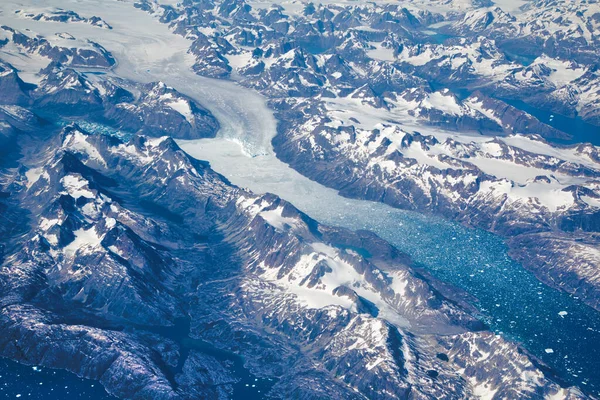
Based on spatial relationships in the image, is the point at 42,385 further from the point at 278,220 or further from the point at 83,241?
the point at 278,220

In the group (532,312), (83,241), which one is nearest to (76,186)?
(83,241)

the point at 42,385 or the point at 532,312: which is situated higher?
the point at 532,312

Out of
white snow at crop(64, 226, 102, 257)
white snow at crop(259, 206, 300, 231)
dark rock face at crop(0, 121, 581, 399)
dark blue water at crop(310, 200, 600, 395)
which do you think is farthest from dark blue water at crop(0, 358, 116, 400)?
dark blue water at crop(310, 200, 600, 395)

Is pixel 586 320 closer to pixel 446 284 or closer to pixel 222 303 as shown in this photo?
pixel 446 284

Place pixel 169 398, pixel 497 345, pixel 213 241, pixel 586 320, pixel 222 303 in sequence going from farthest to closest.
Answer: pixel 213 241 → pixel 586 320 → pixel 222 303 → pixel 497 345 → pixel 169 398

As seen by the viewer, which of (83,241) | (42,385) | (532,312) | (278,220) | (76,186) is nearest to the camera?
(42,385)

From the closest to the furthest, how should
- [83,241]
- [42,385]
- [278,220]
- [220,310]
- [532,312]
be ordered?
1. [42,385]
2. [220,310]
3. [83,241]
4. [532,312]
5. [278,220]

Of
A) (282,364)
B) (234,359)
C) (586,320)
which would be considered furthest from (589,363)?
(234,359)

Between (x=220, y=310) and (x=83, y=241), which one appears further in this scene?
(x=83, y=241)
